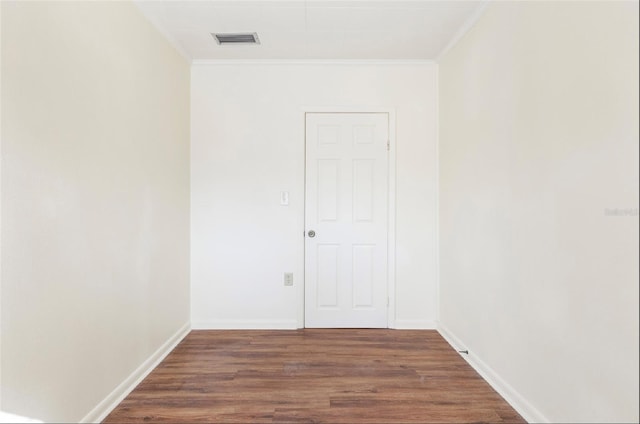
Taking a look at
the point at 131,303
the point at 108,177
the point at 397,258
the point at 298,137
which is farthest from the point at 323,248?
the point at 108,177

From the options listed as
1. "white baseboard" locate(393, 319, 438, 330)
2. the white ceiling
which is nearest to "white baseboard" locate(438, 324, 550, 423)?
"white baseboard" locate(393, 319, 438, 330)

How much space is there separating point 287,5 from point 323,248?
2.09 m

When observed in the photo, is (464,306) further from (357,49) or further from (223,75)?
(223,75)

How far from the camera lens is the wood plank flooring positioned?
192cm

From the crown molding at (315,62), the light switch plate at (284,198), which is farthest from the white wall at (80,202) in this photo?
the light switch plate at (284,198)

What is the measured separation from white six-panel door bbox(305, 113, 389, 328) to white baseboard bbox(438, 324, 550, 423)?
0.85 m

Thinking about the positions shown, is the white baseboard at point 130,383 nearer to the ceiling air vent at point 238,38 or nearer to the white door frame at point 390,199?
the white door frame at point 390,199

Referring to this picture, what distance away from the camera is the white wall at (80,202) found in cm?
138

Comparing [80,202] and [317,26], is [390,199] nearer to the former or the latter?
[317,26]

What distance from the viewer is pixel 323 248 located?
10.8 ft

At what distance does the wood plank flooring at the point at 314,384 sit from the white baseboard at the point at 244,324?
0.66 ft

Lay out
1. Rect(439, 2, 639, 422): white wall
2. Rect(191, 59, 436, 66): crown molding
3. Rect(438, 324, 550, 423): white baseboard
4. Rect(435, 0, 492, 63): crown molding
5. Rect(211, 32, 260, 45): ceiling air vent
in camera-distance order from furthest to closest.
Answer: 1. Rect(191, 59, 436, 66): crown molding
2. Rect(211, 32, 260, 45): ceiling air vent
3. Rect(435, 0, 492, 63): crown molding
4. Rect(438, 324, 550, 423): white baseboard
5. Rect(439, 2, 639, 422): white wall

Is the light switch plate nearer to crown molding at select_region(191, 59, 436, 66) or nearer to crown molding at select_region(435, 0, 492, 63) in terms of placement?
crown molding at select_region(191, 59, 436, 66)

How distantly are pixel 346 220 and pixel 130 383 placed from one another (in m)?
2.15
